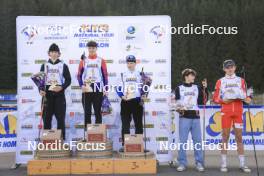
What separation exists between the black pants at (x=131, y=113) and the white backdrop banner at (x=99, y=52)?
424 mm

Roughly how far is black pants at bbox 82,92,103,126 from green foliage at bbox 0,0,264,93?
34762 millimetres

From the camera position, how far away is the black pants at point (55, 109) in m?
8.73

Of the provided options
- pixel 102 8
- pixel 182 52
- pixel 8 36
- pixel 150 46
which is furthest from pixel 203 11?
pixel 150 46

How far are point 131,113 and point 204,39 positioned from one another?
143 feet

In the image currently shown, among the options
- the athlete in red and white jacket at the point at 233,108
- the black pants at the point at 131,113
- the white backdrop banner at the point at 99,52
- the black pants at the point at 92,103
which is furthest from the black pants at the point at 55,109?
the athlete in red and white jacket at the point at 233,108

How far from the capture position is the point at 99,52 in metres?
9.01

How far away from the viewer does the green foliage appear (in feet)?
158

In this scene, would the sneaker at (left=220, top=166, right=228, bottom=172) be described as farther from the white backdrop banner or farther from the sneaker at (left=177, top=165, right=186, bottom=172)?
the white backdrop banner

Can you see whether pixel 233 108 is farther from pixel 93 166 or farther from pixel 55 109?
pixel 55 109

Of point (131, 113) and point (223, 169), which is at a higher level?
point (131, 113)

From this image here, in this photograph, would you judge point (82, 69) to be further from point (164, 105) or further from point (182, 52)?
point (182, 52)

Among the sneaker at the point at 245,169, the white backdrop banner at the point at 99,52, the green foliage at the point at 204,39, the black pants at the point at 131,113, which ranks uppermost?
the green foliage at the point at 204,39

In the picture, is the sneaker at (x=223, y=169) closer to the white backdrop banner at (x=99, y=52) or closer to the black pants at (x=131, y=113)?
the white backdrop banner at (x=99, y=52)

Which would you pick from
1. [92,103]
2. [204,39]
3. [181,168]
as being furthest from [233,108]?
[204,39]
